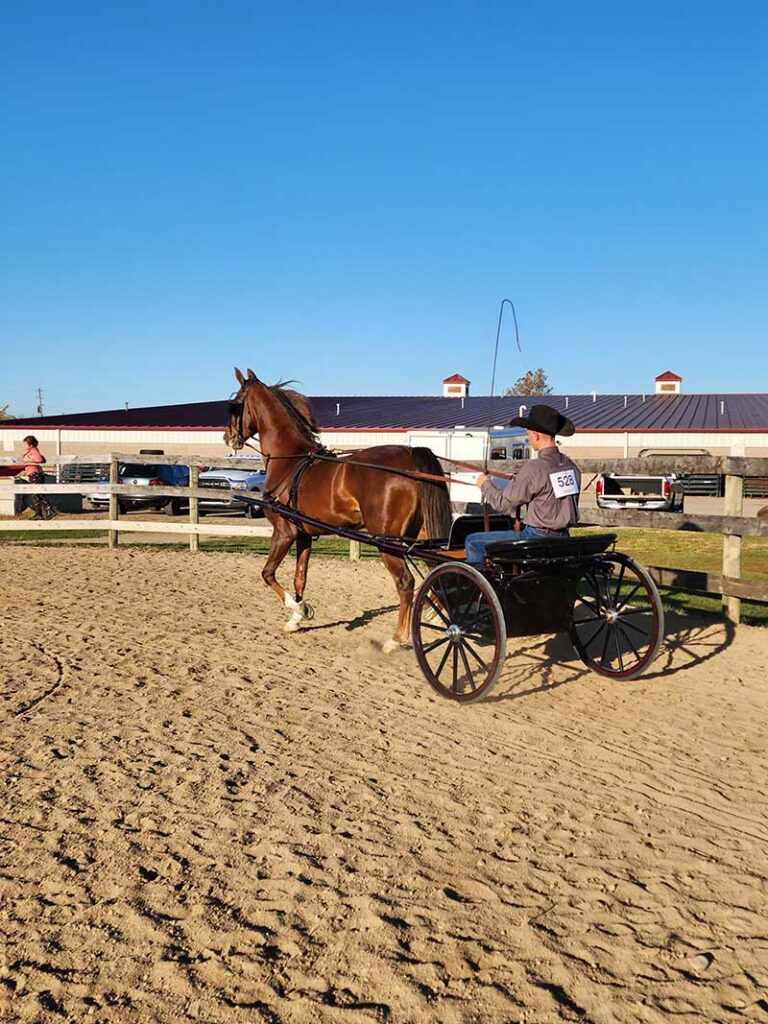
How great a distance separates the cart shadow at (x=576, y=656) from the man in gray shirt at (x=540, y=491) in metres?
1.17

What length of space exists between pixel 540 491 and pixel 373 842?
10.6 feet

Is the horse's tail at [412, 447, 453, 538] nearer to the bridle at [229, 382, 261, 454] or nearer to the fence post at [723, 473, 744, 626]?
the bridle at [229, 382, 261, 454]

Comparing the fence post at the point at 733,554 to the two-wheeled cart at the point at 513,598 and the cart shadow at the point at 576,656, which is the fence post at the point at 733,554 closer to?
the cart shadow at the point at 576,656

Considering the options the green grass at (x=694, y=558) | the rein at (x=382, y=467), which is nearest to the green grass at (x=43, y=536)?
the rein at (x=382, y=467)

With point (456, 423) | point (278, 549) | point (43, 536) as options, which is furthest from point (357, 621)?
point (456, 423)

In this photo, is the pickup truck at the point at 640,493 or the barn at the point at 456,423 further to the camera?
the barn at the point at 456,423

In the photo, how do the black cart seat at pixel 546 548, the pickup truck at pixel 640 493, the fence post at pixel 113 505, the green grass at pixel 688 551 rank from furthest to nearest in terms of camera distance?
1. the pickup truck at pixel 640 493
2. the fence post at pixel 113 505
3. the green grass at pixel 688 551
4. the black cart seat at pixel 546 548

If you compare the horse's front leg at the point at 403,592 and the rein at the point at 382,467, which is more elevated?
the rein at the point at 382,467

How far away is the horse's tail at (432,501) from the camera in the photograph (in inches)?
325

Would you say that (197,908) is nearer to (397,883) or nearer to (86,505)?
(397,883)

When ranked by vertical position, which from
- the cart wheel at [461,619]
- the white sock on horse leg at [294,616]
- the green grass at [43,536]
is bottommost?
the green grass at [43,536]

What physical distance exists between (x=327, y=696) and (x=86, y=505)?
79.2ft

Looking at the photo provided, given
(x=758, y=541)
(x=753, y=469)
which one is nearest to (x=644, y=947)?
(x=753, y=469)

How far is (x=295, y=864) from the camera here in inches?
153
